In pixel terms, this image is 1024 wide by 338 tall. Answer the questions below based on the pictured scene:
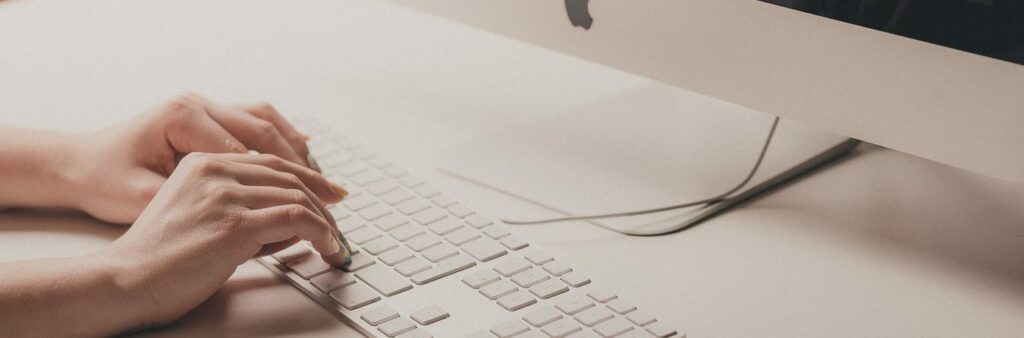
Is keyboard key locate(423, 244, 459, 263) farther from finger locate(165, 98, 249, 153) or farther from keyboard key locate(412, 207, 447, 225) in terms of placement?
finger locate(165, 98, 249, 153)

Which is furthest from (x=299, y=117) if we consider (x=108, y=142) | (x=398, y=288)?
(x=398, y=288)

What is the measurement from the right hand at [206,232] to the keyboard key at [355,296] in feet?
0.09

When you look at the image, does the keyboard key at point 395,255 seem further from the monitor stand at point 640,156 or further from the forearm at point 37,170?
the forearm at point 37,170

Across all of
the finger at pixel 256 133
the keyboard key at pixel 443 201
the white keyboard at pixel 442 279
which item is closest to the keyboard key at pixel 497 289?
the white keyboard at pixel 442 279

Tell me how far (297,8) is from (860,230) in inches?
27.4

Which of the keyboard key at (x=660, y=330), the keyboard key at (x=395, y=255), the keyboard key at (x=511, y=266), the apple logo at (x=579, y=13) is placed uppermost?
the apple logo at (x=579, y=13)

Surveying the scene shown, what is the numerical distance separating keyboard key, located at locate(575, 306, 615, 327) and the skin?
15 cm

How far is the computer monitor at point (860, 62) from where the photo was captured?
62 cm

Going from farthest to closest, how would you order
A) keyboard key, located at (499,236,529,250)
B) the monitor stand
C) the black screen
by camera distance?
the monitor stand
keyboard key, located at (499,236,529,250)
the black screen

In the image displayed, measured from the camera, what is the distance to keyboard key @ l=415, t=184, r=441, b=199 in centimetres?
77

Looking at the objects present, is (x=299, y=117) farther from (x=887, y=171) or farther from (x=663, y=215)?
(x=887, y=171)

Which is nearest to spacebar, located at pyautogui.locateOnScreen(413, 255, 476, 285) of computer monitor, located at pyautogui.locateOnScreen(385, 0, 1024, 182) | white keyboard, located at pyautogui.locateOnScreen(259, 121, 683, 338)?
white keyboard, located at pyautogui.locateOnScreen(259, 121, 683, 338)

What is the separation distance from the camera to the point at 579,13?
85 centimetres

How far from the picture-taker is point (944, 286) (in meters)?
0.70
